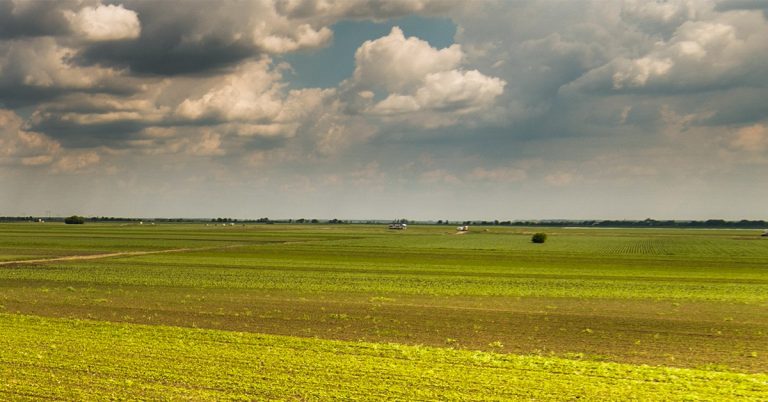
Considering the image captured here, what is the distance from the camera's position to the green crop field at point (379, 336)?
1648 cm

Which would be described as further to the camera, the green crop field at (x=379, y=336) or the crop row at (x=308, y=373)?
the green crop field at (x=379, y=336)

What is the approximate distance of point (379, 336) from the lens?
2523 cm

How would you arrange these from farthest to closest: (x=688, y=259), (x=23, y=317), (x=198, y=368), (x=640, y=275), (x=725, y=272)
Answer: (x=688, y=259) < (x=725, y=272) < (x=640, y=275) < (x=23, y=317) < (x=198, y=368)

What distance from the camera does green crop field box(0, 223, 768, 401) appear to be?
16.5 metres

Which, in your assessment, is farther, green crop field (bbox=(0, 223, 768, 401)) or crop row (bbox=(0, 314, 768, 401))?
green crop field (bbox=(0, 223, 768, 401))

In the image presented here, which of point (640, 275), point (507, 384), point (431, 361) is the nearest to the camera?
point (507, 384)

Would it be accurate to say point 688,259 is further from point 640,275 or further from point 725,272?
point 640,275

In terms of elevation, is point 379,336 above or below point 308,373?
below

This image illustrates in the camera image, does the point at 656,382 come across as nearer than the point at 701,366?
Yes

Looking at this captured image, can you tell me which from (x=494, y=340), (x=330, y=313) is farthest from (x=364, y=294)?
(x=494, y=340)

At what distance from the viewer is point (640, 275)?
182 feet

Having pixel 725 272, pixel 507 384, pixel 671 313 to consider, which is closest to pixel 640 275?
pixel 725 272

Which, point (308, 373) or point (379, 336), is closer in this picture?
point (308, 373)

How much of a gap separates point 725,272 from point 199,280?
51623 mm
